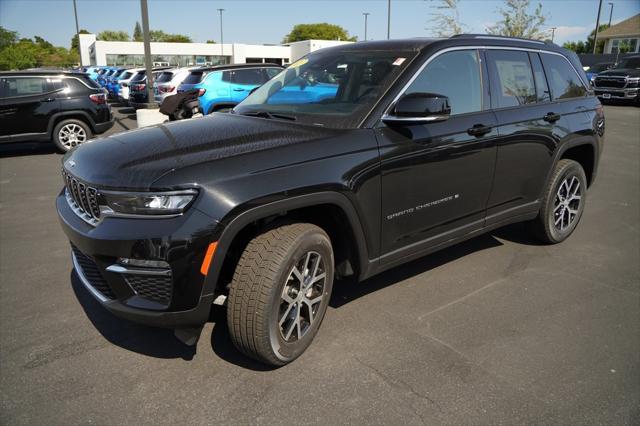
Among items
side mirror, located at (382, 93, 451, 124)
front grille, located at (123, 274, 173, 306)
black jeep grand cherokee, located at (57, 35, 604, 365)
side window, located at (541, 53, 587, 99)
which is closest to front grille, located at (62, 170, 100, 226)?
black jeep grand cherokee, located at (57, 35, 604, 365)

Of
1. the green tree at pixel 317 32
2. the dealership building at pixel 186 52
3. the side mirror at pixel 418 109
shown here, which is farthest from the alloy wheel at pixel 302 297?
the green tree at pixel 317 32

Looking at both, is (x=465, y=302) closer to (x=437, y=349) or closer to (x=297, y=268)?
(x=437, y=349)

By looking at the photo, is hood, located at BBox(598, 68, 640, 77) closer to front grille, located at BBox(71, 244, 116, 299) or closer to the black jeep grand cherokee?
the black jeep grand cherokee

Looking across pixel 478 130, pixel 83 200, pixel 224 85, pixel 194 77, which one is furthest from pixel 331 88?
pixel 194 77

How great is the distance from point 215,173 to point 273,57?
62830 mm

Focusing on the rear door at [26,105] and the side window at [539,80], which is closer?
the side window at [539,80]

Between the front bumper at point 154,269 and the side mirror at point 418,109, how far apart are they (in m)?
1.42

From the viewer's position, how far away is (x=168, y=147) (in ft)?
9.00

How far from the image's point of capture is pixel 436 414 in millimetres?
2506

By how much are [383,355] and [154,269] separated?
4.90ft

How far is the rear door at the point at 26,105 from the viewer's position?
31.3ft

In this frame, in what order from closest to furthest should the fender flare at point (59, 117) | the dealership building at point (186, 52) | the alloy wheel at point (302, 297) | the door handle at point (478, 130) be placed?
1. the alloy wheel at point (302, 297)
2. the door handle at point (478, 130)
3. the fender flare at point (59, 117)
4. the dealership building at point (186, 52)

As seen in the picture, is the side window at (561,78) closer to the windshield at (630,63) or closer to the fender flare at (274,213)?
the fender flare at (274,213)

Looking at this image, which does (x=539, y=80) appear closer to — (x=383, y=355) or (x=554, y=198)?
(x=554, y=198)
